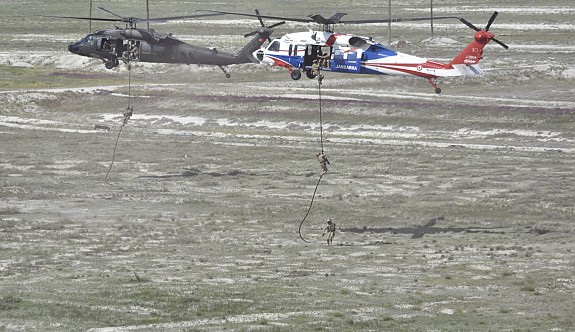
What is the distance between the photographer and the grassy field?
4156 cm

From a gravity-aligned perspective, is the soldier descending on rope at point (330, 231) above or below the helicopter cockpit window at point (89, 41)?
below

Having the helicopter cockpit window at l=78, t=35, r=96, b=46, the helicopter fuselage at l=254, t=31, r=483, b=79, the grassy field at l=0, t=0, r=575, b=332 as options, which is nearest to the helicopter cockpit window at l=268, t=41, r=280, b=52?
the helicopter fuselage at l=254, t=31, r=483, b=79

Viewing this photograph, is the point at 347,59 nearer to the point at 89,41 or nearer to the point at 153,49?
the point at 153,49

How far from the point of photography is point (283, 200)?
64.0 metres

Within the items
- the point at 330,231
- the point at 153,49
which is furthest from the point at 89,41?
the point at 330,231

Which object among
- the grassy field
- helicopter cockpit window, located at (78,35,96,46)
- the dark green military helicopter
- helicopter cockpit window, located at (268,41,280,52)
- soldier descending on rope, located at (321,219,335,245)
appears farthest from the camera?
helicopter cockpit window, located at (78,35,96,46)

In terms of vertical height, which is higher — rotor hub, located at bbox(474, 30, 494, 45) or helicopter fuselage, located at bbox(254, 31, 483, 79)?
rotor hub, located at bbox(474, 30, 494, 45)

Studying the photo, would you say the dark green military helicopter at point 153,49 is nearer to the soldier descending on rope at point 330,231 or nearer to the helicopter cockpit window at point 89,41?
the helicopter cockpit window at point 89,41

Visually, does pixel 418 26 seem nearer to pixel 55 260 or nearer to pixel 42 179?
pixel 42 179

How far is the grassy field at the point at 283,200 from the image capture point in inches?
1636

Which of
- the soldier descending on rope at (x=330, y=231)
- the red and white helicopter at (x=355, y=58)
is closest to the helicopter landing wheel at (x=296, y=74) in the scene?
the red and white helicopter at (x=355, y=58)

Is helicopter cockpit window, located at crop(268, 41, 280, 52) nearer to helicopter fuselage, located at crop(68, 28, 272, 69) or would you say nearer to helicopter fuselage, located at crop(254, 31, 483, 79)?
helicopter fuselage, located at crop(254, 31, 483, 79)

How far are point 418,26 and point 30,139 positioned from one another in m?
77.1

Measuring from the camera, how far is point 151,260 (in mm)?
49781
